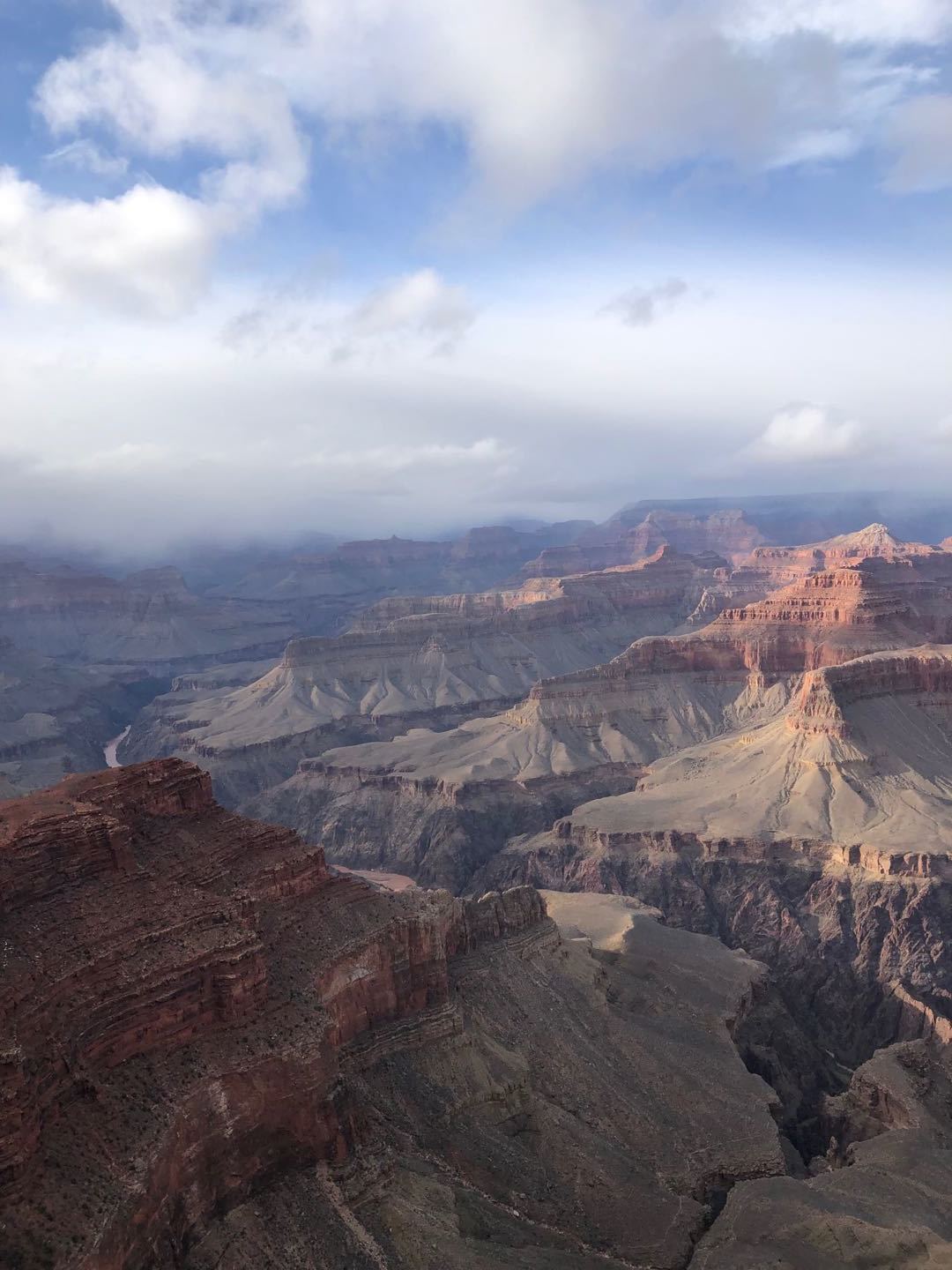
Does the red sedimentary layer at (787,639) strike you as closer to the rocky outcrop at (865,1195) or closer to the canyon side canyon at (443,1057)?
the canyon side canyon at (443,1057)

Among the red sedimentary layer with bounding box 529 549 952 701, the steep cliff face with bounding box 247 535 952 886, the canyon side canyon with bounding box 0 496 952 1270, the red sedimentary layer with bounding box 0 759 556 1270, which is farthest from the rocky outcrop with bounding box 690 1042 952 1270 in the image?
the red sedimentary layer with bounding box 529 549 952 701

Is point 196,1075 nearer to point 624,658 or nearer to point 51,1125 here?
point 51,1125

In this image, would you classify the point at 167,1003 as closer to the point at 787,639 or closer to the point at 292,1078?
the point at 292,1078

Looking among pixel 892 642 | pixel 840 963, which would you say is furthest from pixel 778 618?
pixel 840 963

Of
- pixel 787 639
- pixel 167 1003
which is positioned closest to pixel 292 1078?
pixel 167 1003

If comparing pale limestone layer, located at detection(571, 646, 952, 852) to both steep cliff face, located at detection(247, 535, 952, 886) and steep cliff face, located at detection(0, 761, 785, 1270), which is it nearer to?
steep cliff face, located at detection(247, 535, 952, 886)
